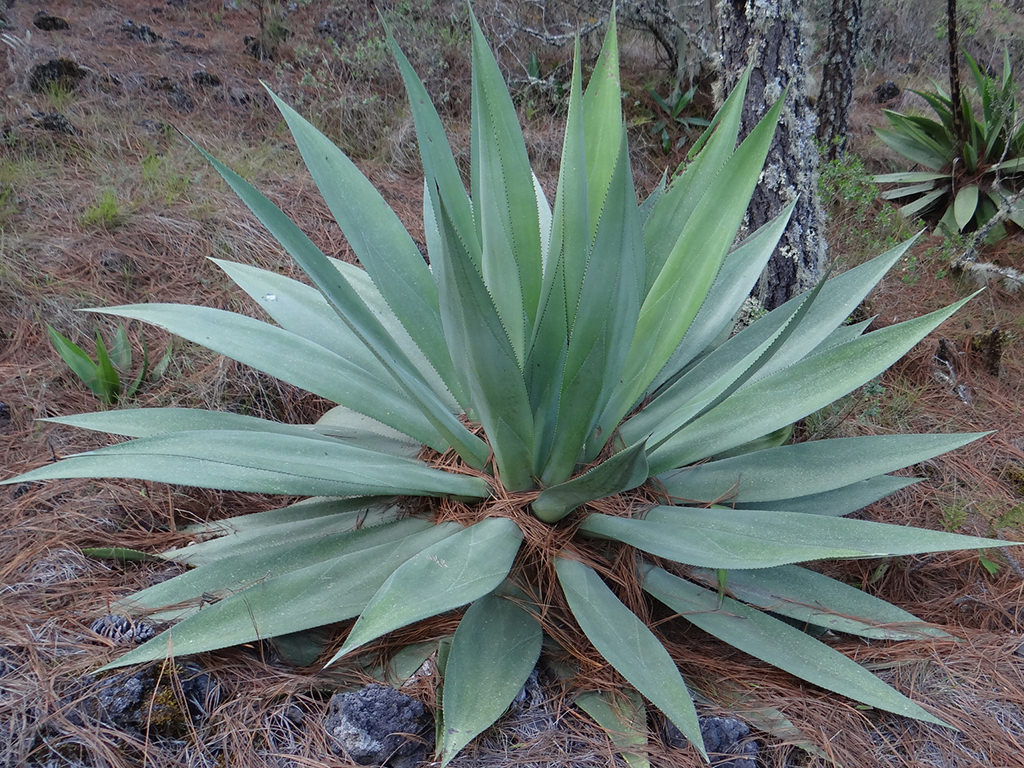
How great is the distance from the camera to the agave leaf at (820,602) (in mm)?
1496

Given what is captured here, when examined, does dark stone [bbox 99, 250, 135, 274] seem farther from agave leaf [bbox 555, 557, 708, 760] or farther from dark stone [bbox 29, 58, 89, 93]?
agave leaf [bbox 555, 557, 708, 760]

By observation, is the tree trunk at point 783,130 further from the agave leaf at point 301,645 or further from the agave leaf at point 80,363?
the agave leaf at point 80,363

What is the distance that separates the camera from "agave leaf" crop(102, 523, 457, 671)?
129 centimetres

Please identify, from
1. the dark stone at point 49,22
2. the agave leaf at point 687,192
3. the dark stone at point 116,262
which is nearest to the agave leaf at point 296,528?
the agave leaf at point 687,192

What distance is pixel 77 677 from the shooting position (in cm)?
130

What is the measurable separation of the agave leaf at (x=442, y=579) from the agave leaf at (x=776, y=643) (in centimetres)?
36

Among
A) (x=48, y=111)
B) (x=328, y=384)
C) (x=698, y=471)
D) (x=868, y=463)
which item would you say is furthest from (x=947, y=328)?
(x=48, y=111)

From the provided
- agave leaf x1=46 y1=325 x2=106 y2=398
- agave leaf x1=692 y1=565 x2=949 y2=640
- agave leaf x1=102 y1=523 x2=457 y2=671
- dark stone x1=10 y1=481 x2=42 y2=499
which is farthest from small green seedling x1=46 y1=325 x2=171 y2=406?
agave leaf x1=692 y1=565 x2=949 y2=640

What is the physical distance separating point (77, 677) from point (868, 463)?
1651 mm

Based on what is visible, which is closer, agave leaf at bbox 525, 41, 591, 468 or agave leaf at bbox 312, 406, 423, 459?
agave leaf at bbox 525, 41, 591, 468

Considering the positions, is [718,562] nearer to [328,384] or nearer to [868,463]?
[868,463]

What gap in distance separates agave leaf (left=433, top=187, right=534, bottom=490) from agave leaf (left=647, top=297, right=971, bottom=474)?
1.07ft

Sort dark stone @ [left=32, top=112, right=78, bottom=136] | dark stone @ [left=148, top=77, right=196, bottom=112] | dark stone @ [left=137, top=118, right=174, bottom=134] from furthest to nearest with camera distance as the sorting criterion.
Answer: dark stone @ [left=148, top=77, right=196, bottom=112] < dark stone @ [left=137, top=118, right=174, bottom=134] < dark stone @ [left=32, top=112, right=78, bottom=136]

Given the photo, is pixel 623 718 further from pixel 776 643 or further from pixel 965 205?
pixel 965 205
